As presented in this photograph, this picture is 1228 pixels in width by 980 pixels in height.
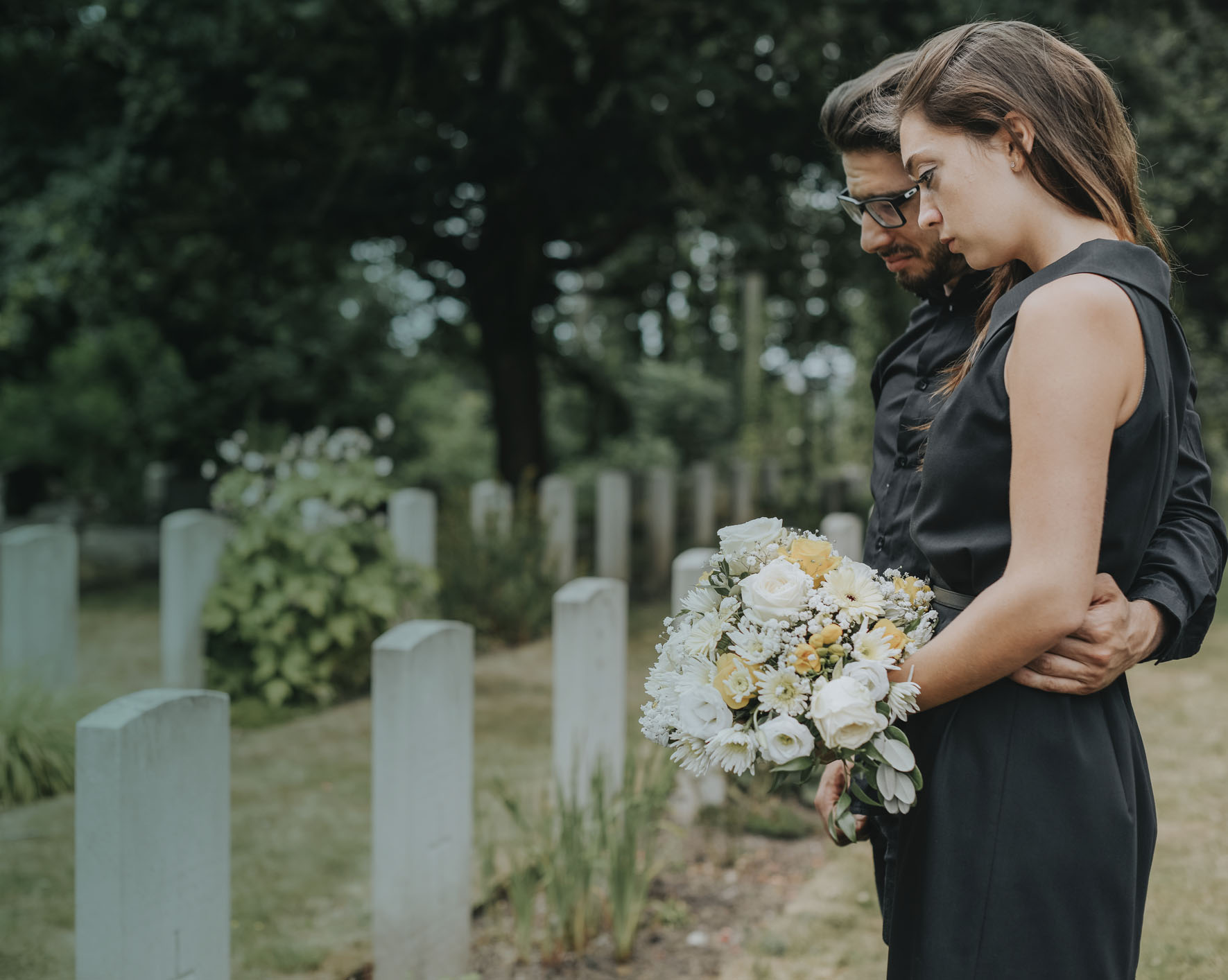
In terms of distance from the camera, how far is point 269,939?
3514 millimetres

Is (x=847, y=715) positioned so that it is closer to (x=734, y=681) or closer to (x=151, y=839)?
(x=734, y=681)

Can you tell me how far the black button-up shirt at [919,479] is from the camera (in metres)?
1.73

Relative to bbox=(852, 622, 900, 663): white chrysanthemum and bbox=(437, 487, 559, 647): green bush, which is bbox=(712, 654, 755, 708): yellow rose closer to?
bbox=(852, 622, 900, 663): white chrysanthemum

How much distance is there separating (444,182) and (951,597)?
28.1ft

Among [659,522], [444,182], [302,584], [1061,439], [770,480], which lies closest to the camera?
[1061,439]

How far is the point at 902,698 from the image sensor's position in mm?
1588

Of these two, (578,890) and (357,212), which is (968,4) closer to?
(357,212)

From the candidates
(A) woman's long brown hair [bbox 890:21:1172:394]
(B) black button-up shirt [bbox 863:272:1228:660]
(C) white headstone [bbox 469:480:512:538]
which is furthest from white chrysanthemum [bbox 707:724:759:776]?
(C) white headstone [bbox 469:480:512:538]

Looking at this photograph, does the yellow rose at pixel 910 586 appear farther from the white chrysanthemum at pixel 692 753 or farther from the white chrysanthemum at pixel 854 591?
the white chrysanthemum at pixel 692 753

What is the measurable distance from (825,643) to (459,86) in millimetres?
9557

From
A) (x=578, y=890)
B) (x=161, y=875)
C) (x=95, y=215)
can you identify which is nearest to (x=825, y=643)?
(x=161, y=875)

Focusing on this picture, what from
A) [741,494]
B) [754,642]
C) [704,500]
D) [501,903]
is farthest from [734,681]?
[741,494]

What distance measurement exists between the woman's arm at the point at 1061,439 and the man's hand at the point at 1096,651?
9 cm

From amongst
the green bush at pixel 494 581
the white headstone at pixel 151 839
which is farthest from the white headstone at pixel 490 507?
the white headstone at pixel 151 839
